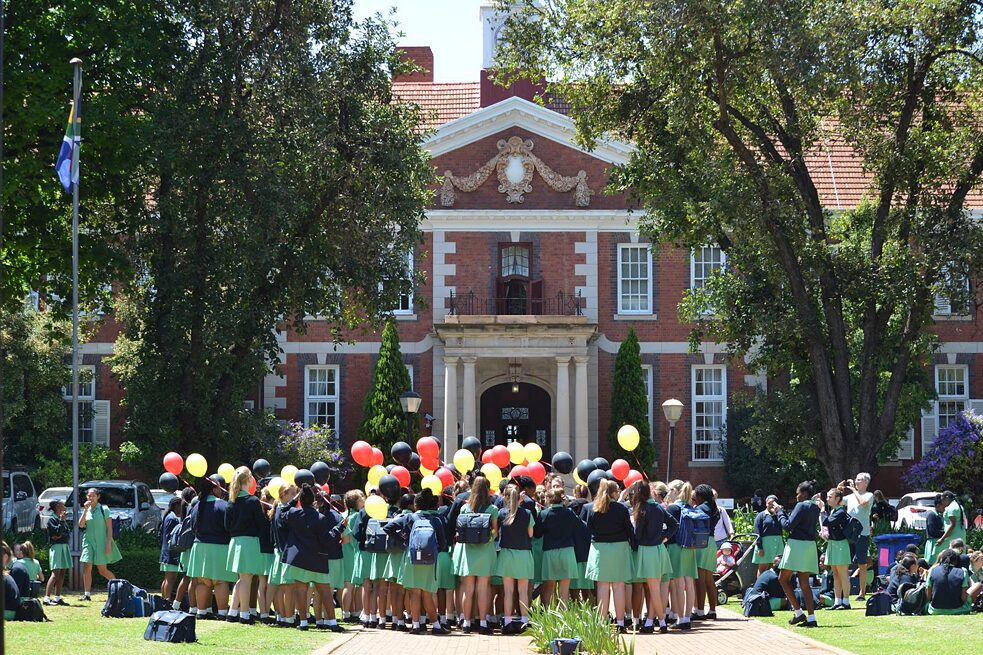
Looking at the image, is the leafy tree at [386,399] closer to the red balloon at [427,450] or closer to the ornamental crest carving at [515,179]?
the ornamental crest carving at [515,179]

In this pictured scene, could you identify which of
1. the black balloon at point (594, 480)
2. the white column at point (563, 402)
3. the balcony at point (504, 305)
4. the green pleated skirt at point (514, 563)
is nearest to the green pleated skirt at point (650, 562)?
the black balloon at point (594, 480)

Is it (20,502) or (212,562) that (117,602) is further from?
(20,502)

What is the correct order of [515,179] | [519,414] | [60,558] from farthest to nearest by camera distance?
[519,414] → [515,179] → [60,558]

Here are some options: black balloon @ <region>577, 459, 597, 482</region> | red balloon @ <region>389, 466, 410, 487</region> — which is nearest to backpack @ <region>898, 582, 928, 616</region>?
black balloon @ <region>577, 459, 597, 482</region>

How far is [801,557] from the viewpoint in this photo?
52.6 feet

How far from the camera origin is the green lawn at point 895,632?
13.2m

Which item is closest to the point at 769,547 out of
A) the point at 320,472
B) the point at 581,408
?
the point at 320,472

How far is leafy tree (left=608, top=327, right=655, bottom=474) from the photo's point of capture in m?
36.0

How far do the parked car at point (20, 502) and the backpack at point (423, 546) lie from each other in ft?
46.5

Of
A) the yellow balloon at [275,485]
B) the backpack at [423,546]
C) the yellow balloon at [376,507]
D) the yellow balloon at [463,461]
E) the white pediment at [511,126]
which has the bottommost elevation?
the backpack at [423,546]

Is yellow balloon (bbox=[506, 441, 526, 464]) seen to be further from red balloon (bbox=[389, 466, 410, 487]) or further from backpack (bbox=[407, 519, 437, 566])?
backpack (bbox=[407, 519, 437, 566])

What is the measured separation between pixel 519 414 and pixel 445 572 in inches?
898

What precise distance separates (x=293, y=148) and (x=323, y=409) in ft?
50.1

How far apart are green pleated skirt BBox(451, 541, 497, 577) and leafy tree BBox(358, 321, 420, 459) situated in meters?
20.5
